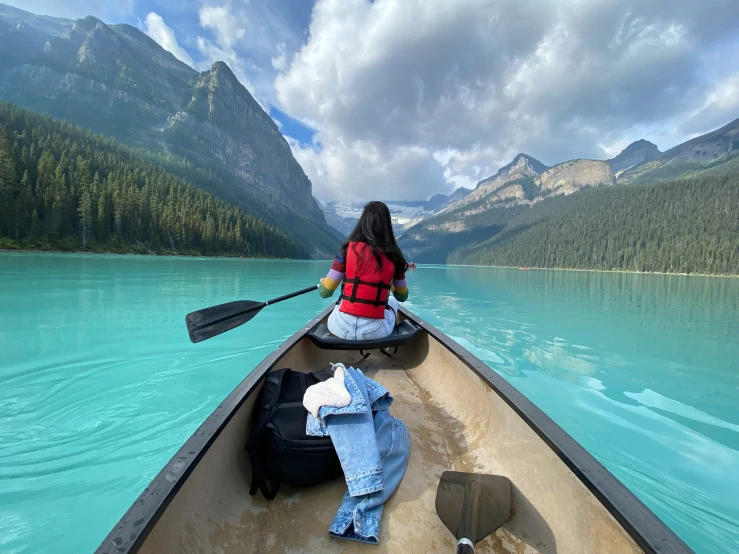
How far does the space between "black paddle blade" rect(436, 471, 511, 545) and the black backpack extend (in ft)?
2.33

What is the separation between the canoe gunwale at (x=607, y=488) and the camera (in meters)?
1.28

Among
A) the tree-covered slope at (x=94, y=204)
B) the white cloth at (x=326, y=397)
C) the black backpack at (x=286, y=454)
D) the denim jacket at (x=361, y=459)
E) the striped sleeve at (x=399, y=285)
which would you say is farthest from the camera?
the tree-covered slope at (x=94, y=204)

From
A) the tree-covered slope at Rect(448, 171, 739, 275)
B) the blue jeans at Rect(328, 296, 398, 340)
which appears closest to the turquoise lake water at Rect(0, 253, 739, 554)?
the blue jeans at Rect(328, 296, 398, 340)

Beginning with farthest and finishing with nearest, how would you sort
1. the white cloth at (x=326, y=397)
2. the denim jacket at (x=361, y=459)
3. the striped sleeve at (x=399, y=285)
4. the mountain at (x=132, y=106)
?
1. the mountain at (x=132, y=106)
2. the striped sleeve at (x=399, y=285)
3. the white cloth at (x=326, y=397)
4. the denim jacket at (x=361, y=459)

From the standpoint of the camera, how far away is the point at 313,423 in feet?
7.38

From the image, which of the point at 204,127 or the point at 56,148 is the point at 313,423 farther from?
the point at 204,127

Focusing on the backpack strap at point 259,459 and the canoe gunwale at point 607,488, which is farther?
the backpack strap at point 259,459

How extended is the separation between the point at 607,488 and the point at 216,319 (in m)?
4.51

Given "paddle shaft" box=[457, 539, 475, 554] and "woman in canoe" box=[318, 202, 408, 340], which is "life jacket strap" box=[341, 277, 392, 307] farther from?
"paddle shaft" box=[457, 539, 475, 554]

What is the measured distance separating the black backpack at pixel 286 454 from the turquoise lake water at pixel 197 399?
1.71m

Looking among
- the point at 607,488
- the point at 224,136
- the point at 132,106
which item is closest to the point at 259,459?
the point at 607,488

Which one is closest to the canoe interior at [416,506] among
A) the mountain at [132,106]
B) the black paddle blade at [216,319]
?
the black paddle blade at [216,319]

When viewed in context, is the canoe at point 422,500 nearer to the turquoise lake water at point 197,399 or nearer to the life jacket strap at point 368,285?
the life jacket strap at point 368,285

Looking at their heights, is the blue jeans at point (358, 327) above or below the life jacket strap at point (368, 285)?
below
